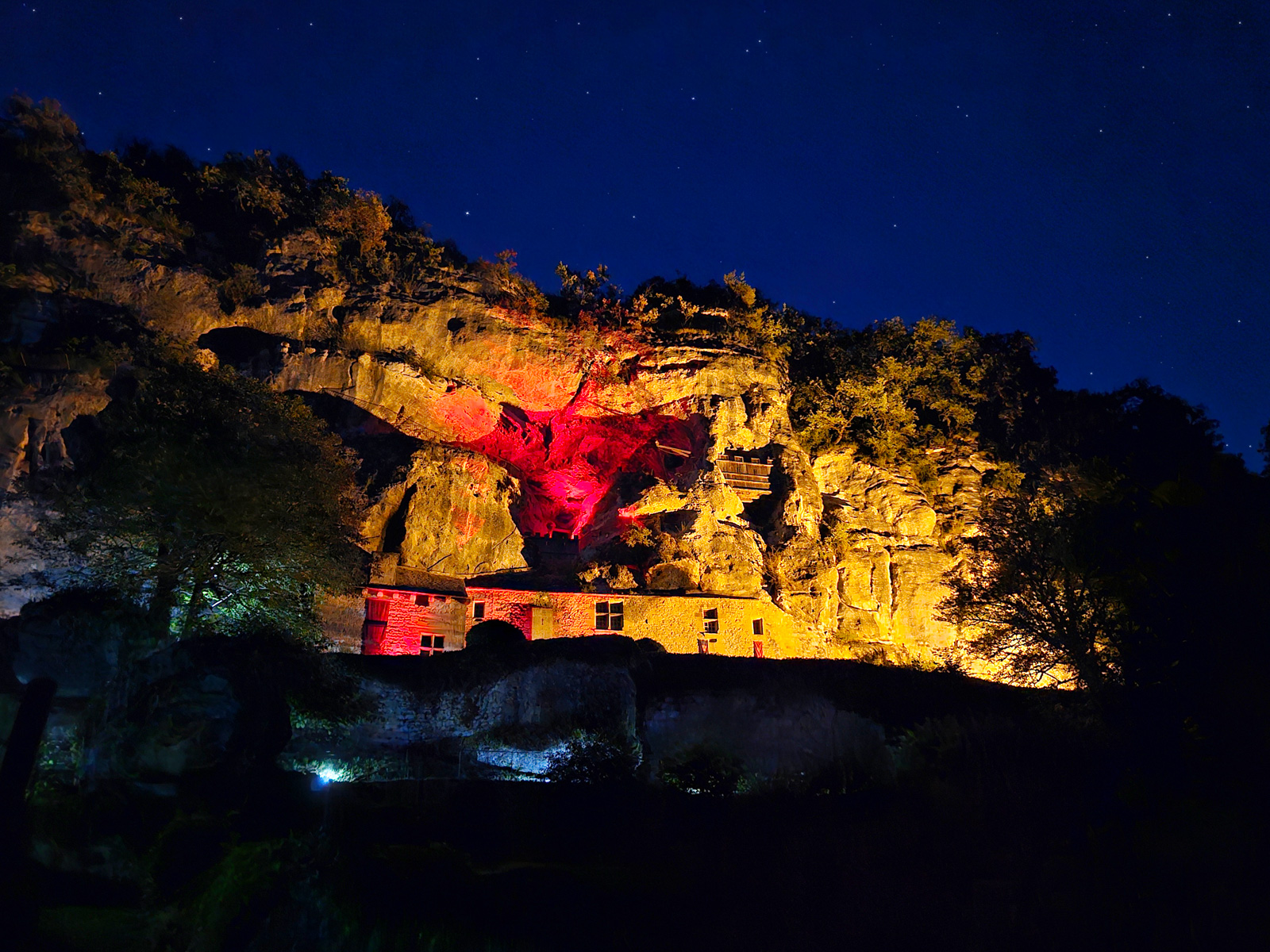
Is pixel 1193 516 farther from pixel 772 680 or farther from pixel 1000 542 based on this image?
pixel 772 680

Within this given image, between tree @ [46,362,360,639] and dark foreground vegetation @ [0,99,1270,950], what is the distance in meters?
0.09

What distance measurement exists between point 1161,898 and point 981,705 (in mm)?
7759

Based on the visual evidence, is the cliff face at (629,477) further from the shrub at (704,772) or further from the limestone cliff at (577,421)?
the shrub at (704,772)

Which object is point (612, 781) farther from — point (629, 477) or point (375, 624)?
point (629, 477)

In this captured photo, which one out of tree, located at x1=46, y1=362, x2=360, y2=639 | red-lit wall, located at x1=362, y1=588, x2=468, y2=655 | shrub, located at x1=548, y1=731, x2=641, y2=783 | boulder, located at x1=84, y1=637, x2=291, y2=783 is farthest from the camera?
red-lit wall, located at x1=362, y1=588, x2=468, y2=655

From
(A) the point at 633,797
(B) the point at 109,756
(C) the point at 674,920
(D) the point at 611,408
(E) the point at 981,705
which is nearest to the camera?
(B) the point at 109,756

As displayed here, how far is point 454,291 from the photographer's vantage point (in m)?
35.5

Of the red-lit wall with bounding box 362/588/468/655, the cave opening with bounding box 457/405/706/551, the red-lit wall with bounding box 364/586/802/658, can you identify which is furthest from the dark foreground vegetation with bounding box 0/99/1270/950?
the cave opening with bounding box 457/405/706/551

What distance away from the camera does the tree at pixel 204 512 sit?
68.5 ft

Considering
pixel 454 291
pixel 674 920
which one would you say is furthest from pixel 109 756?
pixel 454 291

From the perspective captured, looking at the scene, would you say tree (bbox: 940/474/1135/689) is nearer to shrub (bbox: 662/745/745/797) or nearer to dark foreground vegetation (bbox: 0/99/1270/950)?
dark foreground vegetation (bbox: 0/99/1270/950)

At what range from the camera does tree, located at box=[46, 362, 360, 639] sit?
2089 centimetres

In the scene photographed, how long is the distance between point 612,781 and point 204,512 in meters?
13.6

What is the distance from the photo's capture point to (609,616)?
30766mm
